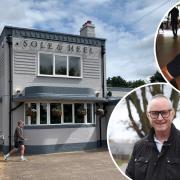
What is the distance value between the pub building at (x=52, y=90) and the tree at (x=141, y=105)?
14287 millimetres

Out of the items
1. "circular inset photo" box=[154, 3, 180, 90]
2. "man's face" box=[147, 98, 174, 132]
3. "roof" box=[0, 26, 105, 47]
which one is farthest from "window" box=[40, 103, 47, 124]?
"circular inset photo" box=[154, 3, 180, 90]

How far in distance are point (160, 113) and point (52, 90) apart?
15.2 m

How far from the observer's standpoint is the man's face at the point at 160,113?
60.8 inches

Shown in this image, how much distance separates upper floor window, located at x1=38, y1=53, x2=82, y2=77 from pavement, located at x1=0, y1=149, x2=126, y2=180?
202 inches

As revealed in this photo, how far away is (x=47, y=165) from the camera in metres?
12.1

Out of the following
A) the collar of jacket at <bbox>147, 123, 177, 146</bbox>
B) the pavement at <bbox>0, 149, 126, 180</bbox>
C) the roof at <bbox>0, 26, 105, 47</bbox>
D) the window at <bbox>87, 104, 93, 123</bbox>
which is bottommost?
A: the pavement at <bbox>0, 149, 126, 180</bbox>

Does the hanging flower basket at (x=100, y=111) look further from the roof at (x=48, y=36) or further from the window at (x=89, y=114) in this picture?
the roof at (x=48, y=36)

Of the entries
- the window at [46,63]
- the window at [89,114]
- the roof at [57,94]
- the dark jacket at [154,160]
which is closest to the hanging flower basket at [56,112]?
the roof at [57,94]

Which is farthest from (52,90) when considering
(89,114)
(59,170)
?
(59,170)

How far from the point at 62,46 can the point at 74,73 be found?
1503mm

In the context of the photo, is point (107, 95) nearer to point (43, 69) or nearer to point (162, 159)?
point (43, 69)

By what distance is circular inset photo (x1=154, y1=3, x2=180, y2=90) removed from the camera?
146 cm

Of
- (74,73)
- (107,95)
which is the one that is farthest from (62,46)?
(107,95)

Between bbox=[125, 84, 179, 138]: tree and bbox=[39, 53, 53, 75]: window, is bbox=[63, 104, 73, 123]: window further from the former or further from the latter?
bbox=[125, 84, 179, 138]: tree
